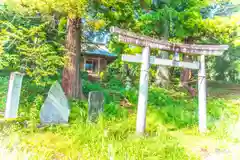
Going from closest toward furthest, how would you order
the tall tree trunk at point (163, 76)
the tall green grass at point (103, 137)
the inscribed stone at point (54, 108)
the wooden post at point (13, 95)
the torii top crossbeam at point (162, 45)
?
the tall green grass at point (103, 137) → the wooden post at point (13, 95) → the torii top crossbeam at point (162, 45) → the inscribed stone at point (54, 108) → the tall tree trunk at point (163, 76)

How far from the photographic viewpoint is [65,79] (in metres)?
8.59

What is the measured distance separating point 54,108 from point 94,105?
1102 millimetres

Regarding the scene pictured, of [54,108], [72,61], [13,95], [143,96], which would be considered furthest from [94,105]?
[72,61]

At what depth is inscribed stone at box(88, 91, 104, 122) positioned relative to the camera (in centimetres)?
641

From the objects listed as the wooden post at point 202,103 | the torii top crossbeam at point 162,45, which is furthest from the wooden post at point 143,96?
the wooden post at point 202,103

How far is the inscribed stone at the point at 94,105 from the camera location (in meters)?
6.41

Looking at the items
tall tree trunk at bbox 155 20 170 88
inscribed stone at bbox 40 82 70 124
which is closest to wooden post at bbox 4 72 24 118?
inscribed stone at bbox 40 82 70 124

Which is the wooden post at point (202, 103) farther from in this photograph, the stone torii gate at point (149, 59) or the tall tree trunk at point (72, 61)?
the tall tree trunk at point (72, 61)

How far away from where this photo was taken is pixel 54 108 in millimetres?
6020

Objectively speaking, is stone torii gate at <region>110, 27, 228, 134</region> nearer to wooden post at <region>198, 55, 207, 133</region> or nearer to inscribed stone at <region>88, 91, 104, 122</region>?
wooden post at <region>198, 55, 207, 133</region>

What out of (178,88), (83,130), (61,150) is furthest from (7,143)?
(178,88)

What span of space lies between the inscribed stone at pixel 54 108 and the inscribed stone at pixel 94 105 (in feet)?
2.26

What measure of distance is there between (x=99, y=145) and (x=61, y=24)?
6.29 m

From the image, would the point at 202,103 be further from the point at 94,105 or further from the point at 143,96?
the point at 94,105
